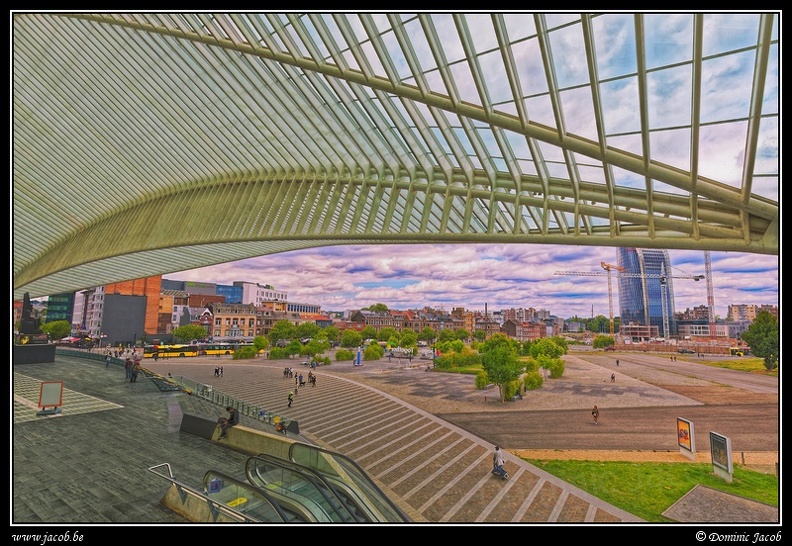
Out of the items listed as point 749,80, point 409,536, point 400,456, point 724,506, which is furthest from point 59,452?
point 724,506

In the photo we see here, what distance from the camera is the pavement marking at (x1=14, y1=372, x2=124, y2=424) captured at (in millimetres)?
12906

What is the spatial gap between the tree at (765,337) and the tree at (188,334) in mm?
59212

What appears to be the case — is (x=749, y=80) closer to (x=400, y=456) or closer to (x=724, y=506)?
(x=724, y=506)

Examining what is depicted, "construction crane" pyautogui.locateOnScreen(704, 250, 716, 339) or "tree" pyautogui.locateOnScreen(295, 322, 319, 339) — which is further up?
"construction crane" pyautogui.locateOnScreen(704, 250, 716, 339)

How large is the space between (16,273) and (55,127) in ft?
87.5

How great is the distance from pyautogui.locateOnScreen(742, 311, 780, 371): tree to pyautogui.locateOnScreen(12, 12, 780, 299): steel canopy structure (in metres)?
30.1

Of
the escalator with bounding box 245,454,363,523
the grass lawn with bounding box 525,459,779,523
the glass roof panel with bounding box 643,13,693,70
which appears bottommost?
the grass lawn with bounding box 525,459,779,523

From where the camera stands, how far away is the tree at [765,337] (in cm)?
3127

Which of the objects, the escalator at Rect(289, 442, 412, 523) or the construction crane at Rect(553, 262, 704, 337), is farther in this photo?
the construction crane at Rect(553, 262, 704, 337)

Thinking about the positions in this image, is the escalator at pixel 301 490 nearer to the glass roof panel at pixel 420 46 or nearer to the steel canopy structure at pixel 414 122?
the steel canopy structure at pixel 414 122

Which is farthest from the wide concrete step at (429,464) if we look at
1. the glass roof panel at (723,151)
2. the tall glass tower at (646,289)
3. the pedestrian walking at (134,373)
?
the tall glass tower at (646,289)

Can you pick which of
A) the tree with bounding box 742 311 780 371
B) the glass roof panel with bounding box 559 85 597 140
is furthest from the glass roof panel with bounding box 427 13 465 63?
the tree with bounding box 742 311 780 371

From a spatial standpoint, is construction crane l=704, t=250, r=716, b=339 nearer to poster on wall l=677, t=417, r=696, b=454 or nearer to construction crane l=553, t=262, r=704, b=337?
construction crane l=553, t=262, r=704, b=337

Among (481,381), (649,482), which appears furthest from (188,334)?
(649,482)
